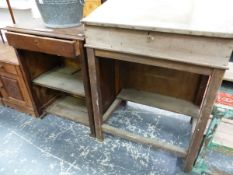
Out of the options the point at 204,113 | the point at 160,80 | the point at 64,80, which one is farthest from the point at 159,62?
the point at 64,80

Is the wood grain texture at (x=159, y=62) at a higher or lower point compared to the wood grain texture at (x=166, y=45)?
lower

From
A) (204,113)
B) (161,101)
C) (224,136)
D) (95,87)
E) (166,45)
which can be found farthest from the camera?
(161,101)

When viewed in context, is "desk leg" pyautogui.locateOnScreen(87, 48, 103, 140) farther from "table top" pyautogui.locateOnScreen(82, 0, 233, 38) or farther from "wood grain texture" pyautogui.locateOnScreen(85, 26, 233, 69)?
"table top" pyautogui.locateOnScreen(82, 0, 233, 38)

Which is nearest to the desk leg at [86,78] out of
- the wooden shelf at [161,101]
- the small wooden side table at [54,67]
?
the small wooden side table at [54,67]

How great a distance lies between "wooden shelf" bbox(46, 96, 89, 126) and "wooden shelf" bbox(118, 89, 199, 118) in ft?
1.31

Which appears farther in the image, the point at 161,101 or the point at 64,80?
the point at 64,80

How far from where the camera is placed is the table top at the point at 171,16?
85 cm

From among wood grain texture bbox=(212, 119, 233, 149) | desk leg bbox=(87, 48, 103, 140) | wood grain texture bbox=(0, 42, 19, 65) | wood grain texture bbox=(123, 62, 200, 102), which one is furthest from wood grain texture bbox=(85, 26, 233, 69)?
wood grain texture bbox=(0, 42, 19, 65)

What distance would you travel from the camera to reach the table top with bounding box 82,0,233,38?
850 millimetres

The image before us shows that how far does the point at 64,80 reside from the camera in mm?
1667

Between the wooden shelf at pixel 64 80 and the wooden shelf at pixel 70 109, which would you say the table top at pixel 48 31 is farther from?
the wooden shelf at pixel 70 109

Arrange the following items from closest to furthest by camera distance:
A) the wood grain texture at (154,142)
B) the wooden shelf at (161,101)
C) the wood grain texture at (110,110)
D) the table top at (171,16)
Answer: the table top at (171,16)
the wood grain texture at (154,142)
the wooden shelf at (161,101)
the wood grain texture at (110,110)

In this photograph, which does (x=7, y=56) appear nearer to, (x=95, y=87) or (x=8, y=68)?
(x=8, y=68)

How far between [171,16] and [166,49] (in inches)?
8.4
